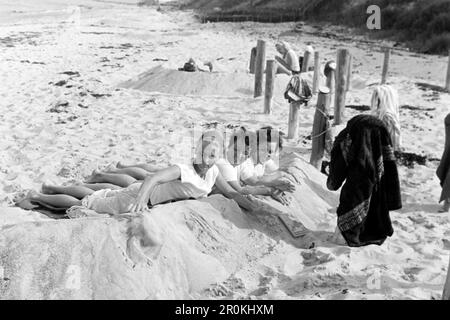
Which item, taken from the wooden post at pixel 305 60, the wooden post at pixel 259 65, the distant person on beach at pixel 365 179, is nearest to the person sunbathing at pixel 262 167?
the distant person on beach at pixel 365 179

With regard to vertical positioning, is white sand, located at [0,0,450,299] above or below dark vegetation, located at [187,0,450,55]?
below

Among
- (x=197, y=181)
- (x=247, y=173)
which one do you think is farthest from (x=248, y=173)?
(x=197, y=181)

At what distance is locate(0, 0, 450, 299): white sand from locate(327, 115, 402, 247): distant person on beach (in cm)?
18

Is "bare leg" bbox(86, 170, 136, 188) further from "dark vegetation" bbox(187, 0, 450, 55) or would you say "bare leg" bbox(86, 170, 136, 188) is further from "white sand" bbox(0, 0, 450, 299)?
"dark vegetation" bbox(187, 0, 450, 55)

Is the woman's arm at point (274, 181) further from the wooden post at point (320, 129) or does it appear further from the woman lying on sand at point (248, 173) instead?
the wooden post at point (320, 129)

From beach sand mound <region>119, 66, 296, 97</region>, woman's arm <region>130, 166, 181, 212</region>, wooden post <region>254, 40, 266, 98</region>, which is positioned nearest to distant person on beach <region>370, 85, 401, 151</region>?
woman's arm <region>130, 166, 181, 212</region>

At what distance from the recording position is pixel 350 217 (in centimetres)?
465

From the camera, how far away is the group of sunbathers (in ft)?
15.1

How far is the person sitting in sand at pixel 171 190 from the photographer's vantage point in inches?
179


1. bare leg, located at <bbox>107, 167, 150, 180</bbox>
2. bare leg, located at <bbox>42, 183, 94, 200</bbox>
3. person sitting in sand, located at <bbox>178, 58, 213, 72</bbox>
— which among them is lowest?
bare leg, located at <bbox>42, 183, 94, 200</bbox>

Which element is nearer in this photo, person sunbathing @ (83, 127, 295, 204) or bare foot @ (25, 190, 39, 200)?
person sunbathing @ (83, 127, 295, 204)
